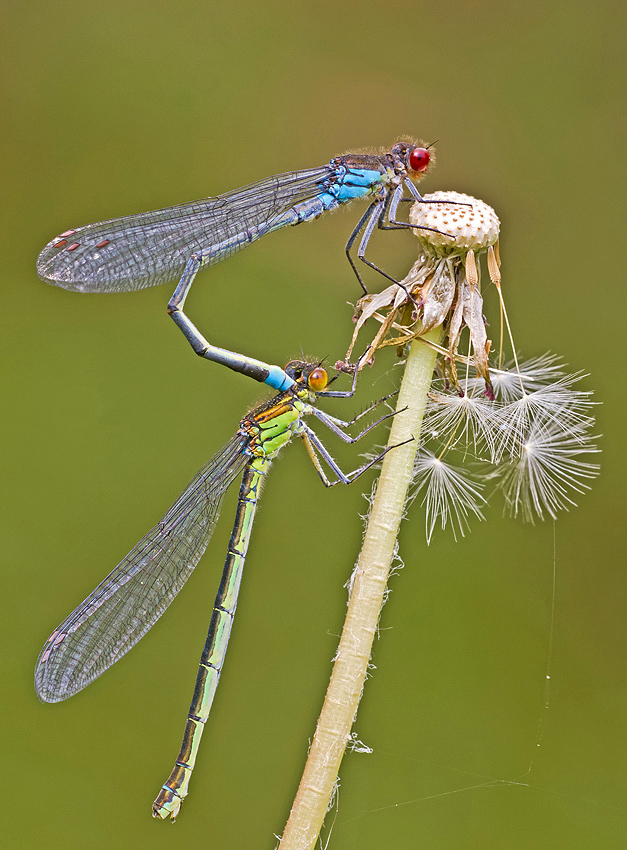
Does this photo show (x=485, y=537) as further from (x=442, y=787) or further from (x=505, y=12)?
(x=505, y=12)

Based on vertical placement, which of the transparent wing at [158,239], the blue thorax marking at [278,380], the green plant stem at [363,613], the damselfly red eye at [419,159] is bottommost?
the green plant stem at [363,613]

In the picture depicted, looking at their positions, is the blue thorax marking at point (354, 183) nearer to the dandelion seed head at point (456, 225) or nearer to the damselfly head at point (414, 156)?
the damselfly head at point (414, 156)

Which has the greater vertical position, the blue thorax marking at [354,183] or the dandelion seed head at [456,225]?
the blue thorax marking at [354,183]

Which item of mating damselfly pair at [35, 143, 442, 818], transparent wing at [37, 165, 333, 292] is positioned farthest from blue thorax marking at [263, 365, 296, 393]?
transparent wing at [37, 165, 333, 292]

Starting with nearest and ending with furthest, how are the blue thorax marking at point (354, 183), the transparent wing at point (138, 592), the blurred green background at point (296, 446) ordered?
the blue thorax marking at point (354, 183) → the transparent wing at point (138, 592) → the blurred green background at point (296, 446)

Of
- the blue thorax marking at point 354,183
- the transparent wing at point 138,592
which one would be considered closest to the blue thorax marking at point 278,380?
the transparent wing at point 138,592

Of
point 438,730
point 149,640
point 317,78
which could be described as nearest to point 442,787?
point 438,730

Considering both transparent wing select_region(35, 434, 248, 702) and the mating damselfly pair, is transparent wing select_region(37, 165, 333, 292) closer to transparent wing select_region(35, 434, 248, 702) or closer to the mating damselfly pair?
the mating damselfly pair
